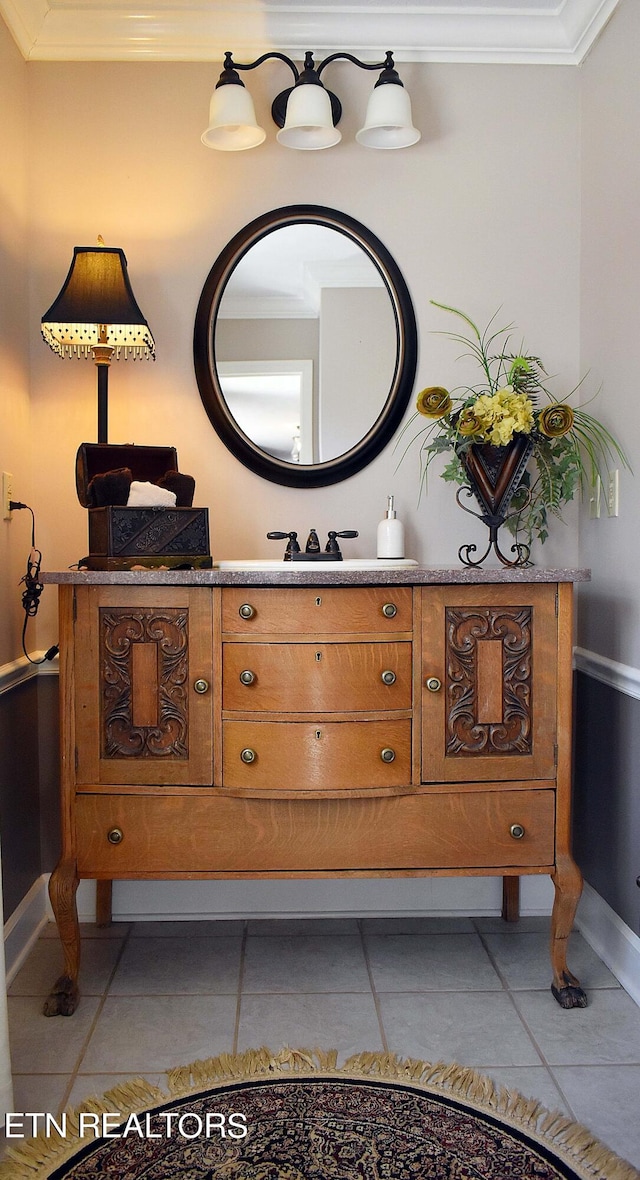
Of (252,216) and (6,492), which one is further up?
(252,216)

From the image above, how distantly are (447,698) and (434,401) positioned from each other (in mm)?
743

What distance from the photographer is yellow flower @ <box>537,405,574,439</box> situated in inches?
84.7

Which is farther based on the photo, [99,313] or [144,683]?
[99,313]

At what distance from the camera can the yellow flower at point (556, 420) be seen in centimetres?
215

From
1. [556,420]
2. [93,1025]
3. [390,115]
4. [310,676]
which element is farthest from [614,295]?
[93,1025]

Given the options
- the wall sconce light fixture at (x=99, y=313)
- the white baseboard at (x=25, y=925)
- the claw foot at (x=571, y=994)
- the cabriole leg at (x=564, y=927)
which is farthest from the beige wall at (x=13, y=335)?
the claw foot at (x=571, y=994)

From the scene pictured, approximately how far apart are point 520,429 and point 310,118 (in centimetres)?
99

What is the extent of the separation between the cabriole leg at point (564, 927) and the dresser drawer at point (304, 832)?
0.11 meters

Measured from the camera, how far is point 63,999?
205cm

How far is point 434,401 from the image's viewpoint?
2.24m

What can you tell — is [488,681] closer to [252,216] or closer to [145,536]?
[145,536]

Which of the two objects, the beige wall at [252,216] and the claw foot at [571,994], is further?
the beige wall at [252,216]

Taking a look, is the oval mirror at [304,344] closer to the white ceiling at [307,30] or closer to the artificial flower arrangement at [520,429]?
the artificial flower arrangement at [520,429]

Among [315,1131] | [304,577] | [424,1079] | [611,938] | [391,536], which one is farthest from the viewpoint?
[391,536]
